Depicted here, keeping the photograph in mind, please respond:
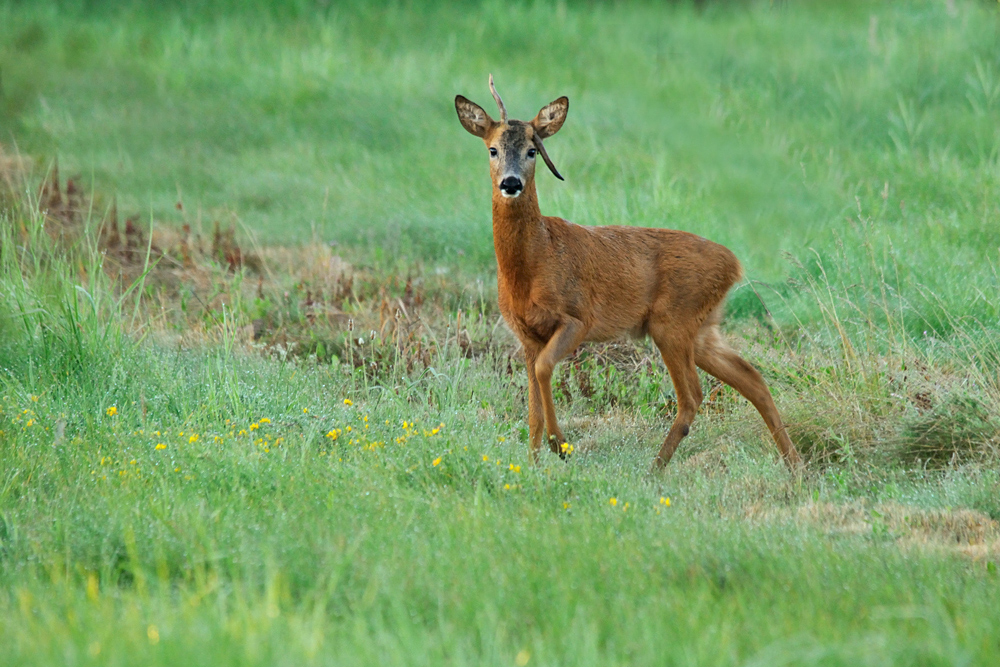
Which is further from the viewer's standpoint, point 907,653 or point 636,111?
point 636,111

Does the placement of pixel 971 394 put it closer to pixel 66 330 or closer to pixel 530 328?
pixel 530 328

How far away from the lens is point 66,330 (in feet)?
22.4

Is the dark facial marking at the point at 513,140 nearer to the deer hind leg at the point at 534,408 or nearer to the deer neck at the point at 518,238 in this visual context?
the deer neck at the point at 518,238

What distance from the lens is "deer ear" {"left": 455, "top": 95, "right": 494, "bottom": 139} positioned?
20.3ft

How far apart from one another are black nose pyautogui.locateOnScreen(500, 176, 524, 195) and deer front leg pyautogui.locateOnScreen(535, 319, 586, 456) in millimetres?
754

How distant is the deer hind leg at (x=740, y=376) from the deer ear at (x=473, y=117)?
1.71 meters

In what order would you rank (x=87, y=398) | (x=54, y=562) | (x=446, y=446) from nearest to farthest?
(x=54, y=562) < (x=446, y=446) < (x=87, y=398)

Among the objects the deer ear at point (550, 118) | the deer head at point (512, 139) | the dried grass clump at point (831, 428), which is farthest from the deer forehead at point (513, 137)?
the dried grass clump at point (831, 428)

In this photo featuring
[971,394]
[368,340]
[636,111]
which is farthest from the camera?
[636,111]

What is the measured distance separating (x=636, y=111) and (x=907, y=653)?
11.6 m

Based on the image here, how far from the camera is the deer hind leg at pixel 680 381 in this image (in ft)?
20.6

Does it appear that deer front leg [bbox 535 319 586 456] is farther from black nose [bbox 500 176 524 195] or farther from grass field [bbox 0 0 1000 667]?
black nose [bbox 500 176 524 195]

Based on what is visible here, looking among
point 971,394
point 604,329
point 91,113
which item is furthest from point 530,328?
point 91,113

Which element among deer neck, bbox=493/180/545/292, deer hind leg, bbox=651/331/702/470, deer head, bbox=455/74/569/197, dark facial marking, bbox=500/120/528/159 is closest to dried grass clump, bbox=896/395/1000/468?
deer hind leg, bbox=651/331/702/470
